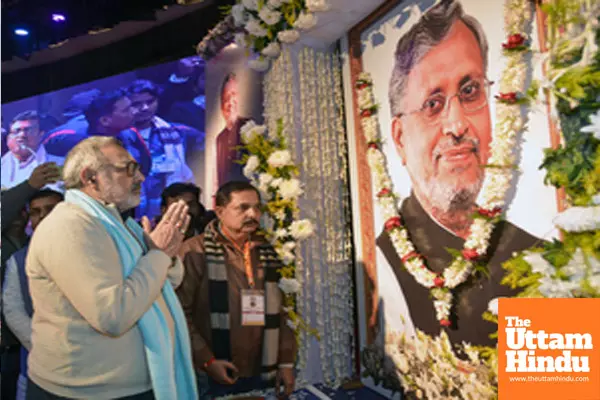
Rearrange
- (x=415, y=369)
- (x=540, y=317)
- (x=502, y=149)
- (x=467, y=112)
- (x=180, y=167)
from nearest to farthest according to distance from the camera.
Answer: (x=540, y=317), (x=502, y=149), (x=467, y=112), (x=415, y=369), (x=180, y=167)

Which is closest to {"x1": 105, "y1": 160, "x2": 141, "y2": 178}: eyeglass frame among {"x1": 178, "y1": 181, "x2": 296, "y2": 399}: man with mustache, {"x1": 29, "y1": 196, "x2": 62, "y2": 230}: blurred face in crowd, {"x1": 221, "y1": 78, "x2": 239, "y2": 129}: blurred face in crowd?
{"x1": 178, "y1": 181, "x2": 296, "y2": 399}: man with mustache

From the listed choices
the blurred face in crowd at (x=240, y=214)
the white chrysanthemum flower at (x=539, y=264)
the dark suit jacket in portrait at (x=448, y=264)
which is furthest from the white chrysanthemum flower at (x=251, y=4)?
the white chrysanthemum flower at (x=539, y=264)

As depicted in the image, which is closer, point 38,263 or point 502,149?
point 38,263

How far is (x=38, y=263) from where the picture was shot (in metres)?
2.02

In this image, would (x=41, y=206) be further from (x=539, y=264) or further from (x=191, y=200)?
(x=539, y=264)

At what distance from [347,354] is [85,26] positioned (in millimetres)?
3722

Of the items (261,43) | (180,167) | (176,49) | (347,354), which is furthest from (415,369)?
(176,49)

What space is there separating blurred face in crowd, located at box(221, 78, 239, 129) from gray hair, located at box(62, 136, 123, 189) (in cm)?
→ 200

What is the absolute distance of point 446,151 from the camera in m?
3.23

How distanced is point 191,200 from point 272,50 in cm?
145

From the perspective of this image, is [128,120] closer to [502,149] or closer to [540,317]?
[502,149]

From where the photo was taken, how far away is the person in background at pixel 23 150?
419 cm

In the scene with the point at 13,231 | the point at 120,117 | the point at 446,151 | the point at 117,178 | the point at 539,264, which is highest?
the point at 120,117

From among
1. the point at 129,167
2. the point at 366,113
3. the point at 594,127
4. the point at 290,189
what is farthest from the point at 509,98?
the point at 129,167
